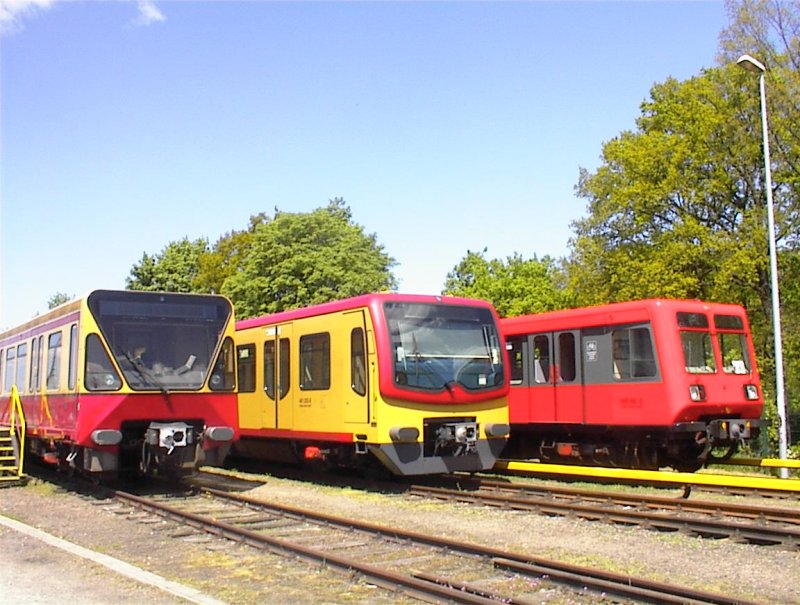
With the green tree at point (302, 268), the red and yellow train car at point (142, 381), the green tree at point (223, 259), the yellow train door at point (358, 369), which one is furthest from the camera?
the green tree at point (223, 259)

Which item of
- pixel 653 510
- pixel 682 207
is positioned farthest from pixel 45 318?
pixel 682 207

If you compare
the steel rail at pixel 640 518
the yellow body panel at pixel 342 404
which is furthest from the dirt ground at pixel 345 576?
the yellow body panel at pixel 342 404

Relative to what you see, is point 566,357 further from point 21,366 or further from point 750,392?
point 21,366

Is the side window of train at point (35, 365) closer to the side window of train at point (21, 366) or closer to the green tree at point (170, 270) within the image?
the side window of train at point (21, 366)

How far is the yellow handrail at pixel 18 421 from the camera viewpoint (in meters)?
16.9

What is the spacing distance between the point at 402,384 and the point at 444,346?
1070mm

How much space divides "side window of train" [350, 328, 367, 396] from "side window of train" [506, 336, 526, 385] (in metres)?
4.94

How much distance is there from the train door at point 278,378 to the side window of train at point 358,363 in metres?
2.55

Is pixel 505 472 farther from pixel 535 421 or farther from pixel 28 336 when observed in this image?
pixel 28 336

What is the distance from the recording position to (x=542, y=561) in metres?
8.12

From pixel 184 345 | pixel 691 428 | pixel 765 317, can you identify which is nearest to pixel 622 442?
pixel 691 428

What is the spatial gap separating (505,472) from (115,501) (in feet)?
23.0

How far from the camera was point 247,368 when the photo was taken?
61.9 feet

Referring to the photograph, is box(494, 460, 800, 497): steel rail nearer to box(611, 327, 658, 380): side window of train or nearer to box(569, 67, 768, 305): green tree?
box(611, 327, 658, 380): side window of train
